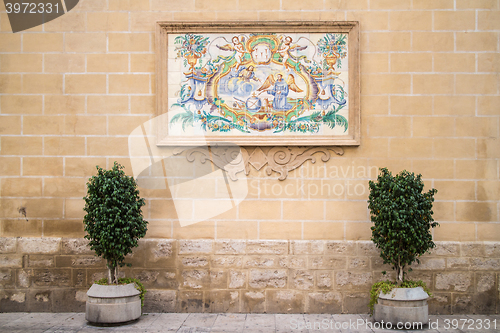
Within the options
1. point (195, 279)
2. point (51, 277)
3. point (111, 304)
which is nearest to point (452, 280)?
point (195, 279)

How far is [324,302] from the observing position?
4879mm

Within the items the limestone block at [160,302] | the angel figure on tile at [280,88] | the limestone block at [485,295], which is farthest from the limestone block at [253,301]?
the limestone block at [485,295]

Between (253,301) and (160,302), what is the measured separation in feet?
3.87

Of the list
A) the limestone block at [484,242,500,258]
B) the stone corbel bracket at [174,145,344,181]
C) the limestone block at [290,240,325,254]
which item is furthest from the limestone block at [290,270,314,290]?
the limestone block at [484,242,500,258]

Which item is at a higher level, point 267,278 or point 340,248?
point 340,248

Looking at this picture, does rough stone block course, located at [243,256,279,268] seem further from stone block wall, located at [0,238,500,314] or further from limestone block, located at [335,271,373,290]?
limestone block, located at [335,271,373,290]

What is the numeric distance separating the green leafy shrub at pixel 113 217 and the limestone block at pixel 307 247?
6.09 feet

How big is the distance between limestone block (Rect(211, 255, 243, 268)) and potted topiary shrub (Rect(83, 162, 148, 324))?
39.1 inches

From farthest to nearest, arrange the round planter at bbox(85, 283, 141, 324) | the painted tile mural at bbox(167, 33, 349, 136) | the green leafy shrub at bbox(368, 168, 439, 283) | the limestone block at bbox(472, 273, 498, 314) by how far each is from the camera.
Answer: the painted tile mural at bbox(167, 33, 349, 136), the limestone block at bbox(472, 273, 498, 314), the round planter at bbox(85, 283, 141, 324), the green leafy shrub at bbox(368, 168, 439, 283)

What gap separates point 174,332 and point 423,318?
2.75 metres

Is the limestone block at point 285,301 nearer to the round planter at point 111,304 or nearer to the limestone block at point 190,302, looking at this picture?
the limestone block at point 190,302

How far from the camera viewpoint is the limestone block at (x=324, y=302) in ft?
16.0

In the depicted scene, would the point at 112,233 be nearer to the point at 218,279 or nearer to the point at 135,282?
the point at 135,282

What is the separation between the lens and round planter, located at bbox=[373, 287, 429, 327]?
4.28 metres
